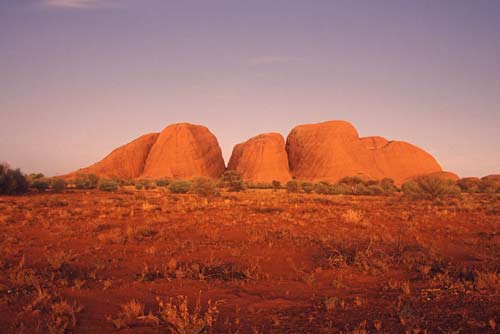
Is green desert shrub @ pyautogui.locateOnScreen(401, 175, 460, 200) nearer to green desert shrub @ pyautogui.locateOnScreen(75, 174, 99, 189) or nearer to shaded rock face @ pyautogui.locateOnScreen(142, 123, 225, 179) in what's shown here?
green desert shrub @ pyautogui.locateOnScreen(75, 174, 99, 189)

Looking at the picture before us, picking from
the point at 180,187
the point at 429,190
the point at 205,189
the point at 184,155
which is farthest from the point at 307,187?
the point at 184,155

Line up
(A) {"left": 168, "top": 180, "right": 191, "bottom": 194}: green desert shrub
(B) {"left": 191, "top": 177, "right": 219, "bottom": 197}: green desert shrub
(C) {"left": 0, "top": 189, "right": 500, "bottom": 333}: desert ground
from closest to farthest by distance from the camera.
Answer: (C) {"left": 0, "top": 189, "right": 500, "bottom": 333}: desert ground < (B) {"left": 191, "top": 177, "right": 219, "bottom": 197}: green desert shrub < (A) {"left": 168, "top": 180, "right": 191, "bottom": 194}: green desert shrub

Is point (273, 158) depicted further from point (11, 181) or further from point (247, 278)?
point (247, 278)

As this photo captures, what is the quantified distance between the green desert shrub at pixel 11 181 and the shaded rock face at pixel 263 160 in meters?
27.9

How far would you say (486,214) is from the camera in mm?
13805

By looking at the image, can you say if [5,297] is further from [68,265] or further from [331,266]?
[331,266]

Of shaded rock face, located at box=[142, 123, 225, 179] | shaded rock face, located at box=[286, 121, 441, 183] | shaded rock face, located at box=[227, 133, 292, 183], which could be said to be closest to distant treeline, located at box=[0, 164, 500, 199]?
shaded rock face, located at box=[227, 133, 292, 183]

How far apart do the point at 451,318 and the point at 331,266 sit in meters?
2.47

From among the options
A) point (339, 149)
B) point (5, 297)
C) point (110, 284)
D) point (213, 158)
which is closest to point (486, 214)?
point (110, 284)

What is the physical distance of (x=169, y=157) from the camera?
48.8 m

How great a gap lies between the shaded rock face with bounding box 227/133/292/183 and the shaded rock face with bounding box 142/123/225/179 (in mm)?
3956

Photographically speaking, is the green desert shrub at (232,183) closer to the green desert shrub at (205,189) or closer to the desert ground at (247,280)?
the green desert shrub at (205,189)

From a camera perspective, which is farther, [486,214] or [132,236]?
[486,214]

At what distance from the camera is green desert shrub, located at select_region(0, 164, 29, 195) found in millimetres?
21594
